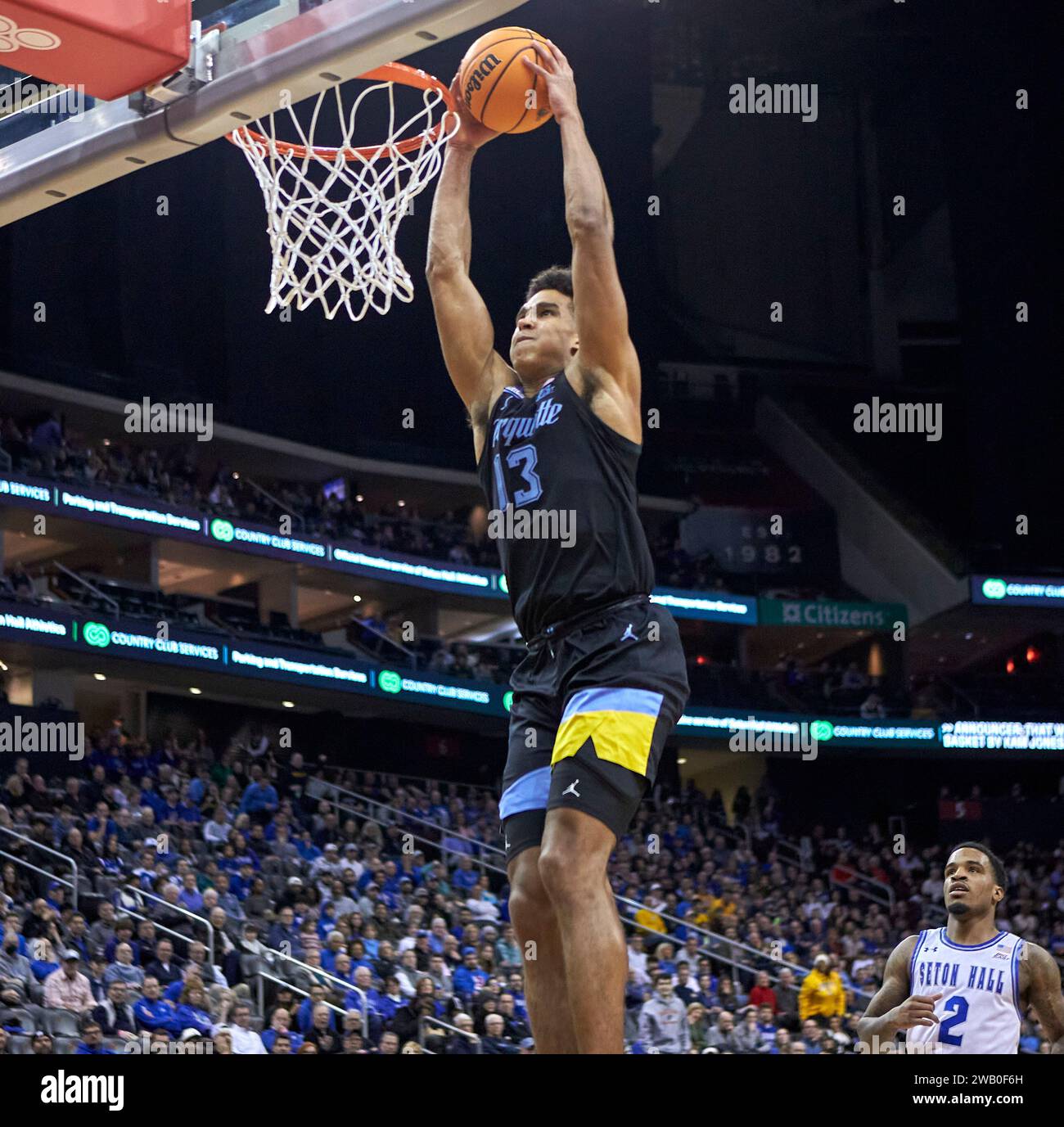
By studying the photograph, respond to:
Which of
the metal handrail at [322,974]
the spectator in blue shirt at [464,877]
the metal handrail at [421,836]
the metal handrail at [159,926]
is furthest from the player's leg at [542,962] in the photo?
the metal handrail at [421,836]

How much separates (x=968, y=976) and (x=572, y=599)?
2.40 m

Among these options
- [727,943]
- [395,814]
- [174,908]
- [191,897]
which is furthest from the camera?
[395,814]

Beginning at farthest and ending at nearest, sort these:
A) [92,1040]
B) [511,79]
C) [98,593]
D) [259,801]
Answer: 1. [98,593]
2. [259,801]
3. [92,1040]
4. [511,79]

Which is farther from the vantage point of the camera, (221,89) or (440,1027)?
(440,1027)

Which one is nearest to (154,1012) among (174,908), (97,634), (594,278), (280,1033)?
(280,1033)

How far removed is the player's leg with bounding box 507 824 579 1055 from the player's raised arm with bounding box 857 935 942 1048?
1.66 m

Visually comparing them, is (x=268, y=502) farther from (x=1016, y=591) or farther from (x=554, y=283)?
(x=554, y=283)

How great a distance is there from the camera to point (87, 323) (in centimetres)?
2727

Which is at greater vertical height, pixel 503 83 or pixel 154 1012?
pixel 503 83

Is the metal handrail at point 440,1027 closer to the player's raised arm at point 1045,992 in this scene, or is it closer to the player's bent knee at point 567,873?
the player's raised arm at point 1045,992

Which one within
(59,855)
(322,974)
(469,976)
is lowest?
(469,976)

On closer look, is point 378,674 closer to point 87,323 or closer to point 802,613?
point 87,323

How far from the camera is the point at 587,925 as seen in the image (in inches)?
152

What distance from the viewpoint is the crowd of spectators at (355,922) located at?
37.7 feet
